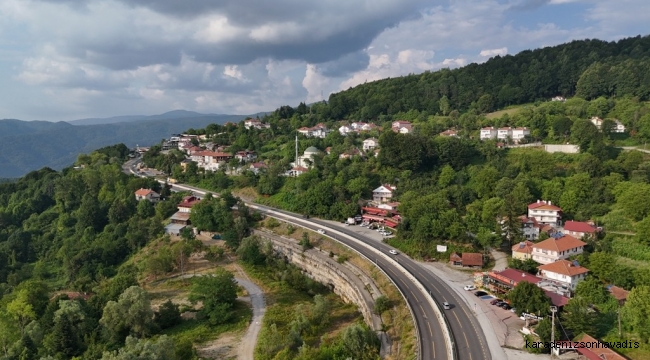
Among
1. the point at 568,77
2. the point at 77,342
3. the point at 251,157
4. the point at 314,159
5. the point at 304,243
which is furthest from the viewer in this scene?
the point at 568,77

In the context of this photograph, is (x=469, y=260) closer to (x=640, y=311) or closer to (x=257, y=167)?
(x=640, y=311)

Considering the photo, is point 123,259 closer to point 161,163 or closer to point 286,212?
point 286,212

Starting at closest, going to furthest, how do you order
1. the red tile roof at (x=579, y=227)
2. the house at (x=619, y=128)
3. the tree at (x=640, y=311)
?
1. the tree at (x=640, y=311)
2. the red tile roof at (x=579, y=227)
3. the house at (x=619, y=128)

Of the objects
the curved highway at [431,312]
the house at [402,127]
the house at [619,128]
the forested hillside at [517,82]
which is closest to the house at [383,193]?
the curved highway at [431,312]

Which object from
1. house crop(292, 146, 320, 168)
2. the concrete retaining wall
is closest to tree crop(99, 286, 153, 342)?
house crop(292, 146, 320, 168)

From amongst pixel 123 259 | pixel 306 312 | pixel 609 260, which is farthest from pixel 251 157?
pixel 609 260

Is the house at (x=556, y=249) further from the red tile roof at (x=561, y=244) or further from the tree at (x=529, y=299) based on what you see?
the tree at (x=529, y=299)
